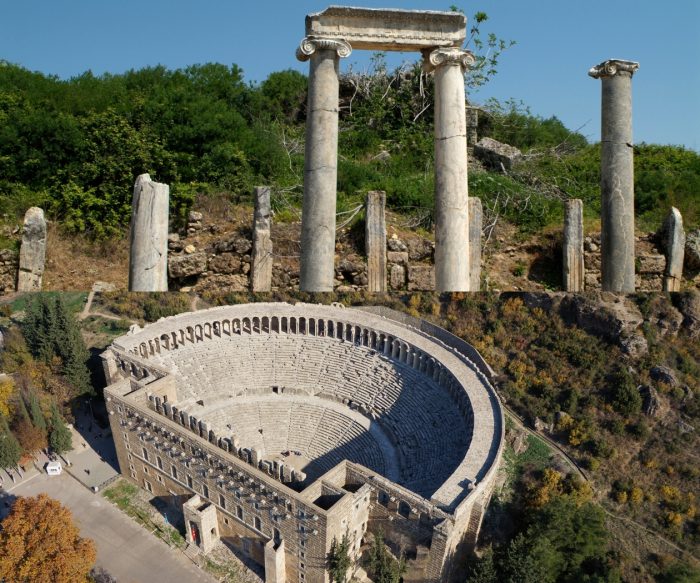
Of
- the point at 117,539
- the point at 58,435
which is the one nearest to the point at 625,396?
the point at 117,539

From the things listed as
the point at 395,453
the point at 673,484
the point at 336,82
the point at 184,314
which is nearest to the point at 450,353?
the point at 395,453

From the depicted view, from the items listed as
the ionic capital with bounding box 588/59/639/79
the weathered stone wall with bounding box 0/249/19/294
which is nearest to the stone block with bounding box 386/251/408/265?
the ionic capital with bounding box 588/59/639/79

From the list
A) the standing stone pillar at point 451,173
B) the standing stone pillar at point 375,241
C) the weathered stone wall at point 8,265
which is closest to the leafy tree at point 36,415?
the weathered stone wall at point 8,265

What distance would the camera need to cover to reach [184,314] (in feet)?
113

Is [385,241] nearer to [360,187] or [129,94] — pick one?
[360,187]

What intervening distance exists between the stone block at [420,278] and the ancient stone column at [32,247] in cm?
1584

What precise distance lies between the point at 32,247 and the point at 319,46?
14.8 metres

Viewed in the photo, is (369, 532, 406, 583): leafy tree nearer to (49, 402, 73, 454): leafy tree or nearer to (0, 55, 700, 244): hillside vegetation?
(0, 55, 700, 244): hillside vegetation

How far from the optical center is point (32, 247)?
21.8 metres

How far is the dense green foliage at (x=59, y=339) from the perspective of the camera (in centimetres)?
3219

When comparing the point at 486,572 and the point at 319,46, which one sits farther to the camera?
the point at 486,572

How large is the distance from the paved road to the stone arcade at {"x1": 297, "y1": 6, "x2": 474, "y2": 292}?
16.2 metres

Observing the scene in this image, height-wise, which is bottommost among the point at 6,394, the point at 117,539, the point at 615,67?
the point at 117,539

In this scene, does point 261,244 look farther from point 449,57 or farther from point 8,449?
point 8,449
